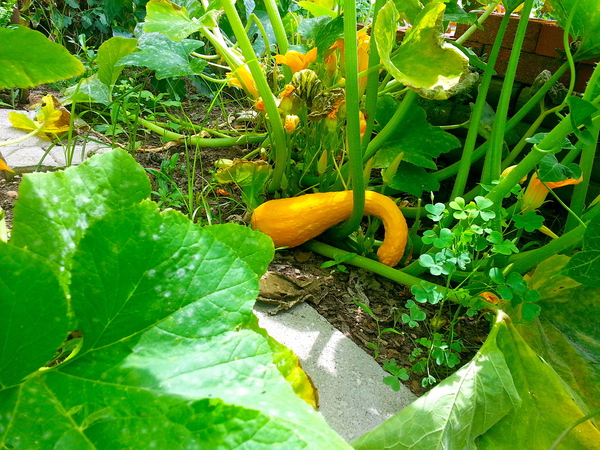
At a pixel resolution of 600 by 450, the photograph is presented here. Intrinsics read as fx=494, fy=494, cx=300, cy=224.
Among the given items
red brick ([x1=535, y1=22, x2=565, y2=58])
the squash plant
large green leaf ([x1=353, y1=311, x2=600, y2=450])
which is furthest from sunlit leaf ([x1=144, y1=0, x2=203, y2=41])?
red brick ([x1=535, y1=22, x2=565, y2=58])

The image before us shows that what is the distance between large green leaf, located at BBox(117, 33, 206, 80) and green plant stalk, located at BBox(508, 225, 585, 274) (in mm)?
1009

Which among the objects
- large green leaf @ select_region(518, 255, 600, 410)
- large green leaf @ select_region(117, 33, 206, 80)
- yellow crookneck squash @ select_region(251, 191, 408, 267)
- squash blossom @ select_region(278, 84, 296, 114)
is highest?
large green leaf @ select_region(117, 33, 206, 80)

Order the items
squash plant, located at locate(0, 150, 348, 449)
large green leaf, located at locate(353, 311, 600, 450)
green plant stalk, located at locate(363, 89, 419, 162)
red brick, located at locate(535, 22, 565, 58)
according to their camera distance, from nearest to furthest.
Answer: squash plant, located at locate(0, 150, 348, 449) < large green leaf, located at locate(353, 311, 600, 450) < green plant stalk, located at locate(363, 89, 419, 162) < red brick, located at locate(535, 22, 565, 58)

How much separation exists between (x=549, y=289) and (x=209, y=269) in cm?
103

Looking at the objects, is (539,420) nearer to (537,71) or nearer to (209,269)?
(209,269)

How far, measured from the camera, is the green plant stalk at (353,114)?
3.59ft

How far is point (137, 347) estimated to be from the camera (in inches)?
16.2

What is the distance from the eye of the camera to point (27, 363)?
370mm

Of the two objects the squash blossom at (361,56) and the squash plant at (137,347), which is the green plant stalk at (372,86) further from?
the squash plant at (137,347)

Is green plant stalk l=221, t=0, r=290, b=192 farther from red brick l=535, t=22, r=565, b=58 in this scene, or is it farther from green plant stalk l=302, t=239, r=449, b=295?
red brick l=535, t=22, r=565, b=58

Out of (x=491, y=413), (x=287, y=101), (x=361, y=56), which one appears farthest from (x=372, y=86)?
(x=491, y=413)

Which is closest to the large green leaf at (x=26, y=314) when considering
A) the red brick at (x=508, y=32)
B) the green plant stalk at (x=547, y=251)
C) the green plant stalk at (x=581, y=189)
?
the green plant stalk at (x=547, y=251)

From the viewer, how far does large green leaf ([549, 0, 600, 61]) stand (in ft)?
3.65

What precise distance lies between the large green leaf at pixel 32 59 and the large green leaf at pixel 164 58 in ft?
2.97
